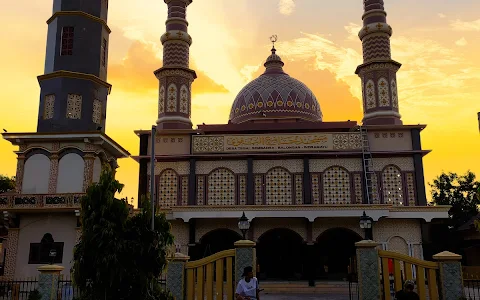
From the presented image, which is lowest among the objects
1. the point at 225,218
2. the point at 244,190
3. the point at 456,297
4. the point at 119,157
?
the point at 456,297

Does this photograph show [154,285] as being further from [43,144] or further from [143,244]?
[43,144]

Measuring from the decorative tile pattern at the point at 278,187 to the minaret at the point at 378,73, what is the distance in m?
6.68

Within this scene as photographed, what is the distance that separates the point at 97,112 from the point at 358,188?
14.3 m

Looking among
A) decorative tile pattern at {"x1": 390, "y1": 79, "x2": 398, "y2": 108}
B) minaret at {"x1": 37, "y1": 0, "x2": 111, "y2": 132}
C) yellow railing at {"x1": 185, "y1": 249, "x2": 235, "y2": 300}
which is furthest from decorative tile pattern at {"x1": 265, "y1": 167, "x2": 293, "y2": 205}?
yellow railing at {"x1": 185, "y1": 249, "x2": 235, "y2": 300}

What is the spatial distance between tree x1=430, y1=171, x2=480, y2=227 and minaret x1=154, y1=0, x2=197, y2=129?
73.5ft

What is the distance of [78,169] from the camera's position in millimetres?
21984

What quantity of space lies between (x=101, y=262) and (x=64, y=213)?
41.6ft

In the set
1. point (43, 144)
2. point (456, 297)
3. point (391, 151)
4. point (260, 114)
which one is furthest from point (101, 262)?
point (260, 114)

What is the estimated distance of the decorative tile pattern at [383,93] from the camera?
28391mm

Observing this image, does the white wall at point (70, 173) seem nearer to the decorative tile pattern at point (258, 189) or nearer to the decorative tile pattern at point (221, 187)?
the decorative tile pattern at point (221, 187)

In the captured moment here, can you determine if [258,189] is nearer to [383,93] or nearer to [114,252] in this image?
[383,93]

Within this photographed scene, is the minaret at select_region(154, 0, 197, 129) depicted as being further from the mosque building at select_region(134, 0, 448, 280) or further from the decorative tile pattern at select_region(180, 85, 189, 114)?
the mosque building at select_region(134, 0, 448, 280)

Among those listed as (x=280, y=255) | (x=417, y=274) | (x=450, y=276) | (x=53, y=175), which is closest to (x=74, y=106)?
(x=53, y=175)

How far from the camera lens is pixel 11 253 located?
2091 cm
